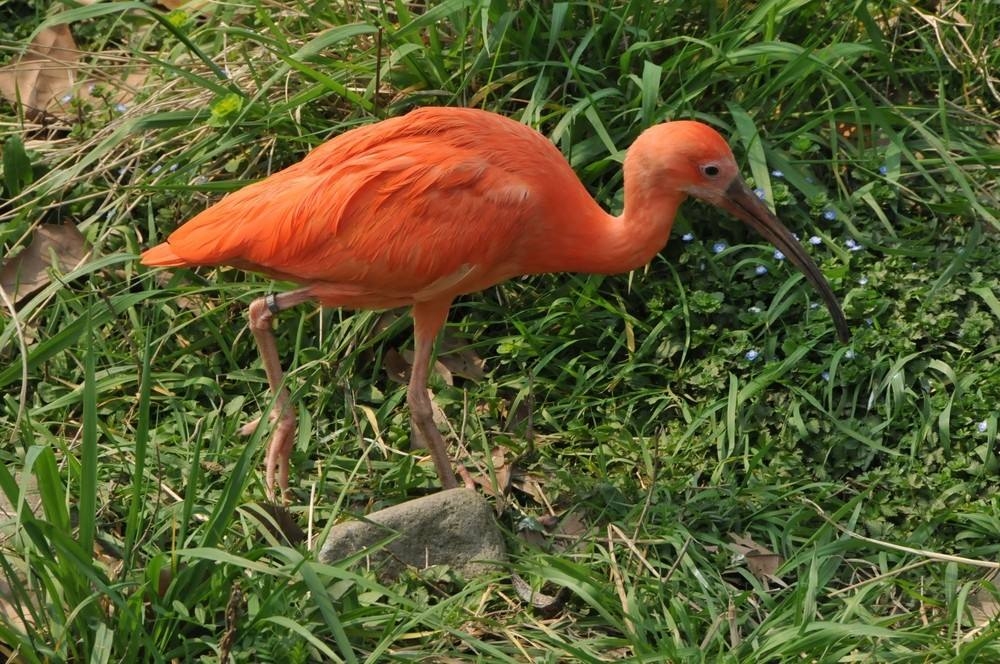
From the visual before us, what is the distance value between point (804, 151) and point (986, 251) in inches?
29.6

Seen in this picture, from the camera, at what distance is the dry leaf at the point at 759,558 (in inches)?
175

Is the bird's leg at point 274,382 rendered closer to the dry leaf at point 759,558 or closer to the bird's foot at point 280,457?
the bird's foot at point 280,457

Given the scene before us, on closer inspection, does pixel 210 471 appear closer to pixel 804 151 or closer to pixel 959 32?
pixel 804 151

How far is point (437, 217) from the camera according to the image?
4449 millimetres

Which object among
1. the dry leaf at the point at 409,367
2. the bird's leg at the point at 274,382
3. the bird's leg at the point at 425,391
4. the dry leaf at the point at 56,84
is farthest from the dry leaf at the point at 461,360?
the dry leaf at the point at 56,84

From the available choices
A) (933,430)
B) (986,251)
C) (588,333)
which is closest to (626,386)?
(588,333)

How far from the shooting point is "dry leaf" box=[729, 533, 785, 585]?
4.45m

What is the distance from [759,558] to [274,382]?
5.44 feet

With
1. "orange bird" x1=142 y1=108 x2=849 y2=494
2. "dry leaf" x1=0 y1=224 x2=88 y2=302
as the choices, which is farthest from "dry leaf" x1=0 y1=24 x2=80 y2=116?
"orange bird" x1=142 y1=108 x2=849 y2=494

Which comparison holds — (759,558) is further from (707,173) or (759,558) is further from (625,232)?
(707,173)

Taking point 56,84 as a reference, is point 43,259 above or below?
below

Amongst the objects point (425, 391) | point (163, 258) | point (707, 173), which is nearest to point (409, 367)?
point (425, 391)

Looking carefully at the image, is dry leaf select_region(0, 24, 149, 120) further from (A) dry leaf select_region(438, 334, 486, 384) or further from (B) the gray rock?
(B) the gray rock

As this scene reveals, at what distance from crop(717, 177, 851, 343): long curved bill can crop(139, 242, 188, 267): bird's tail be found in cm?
172
